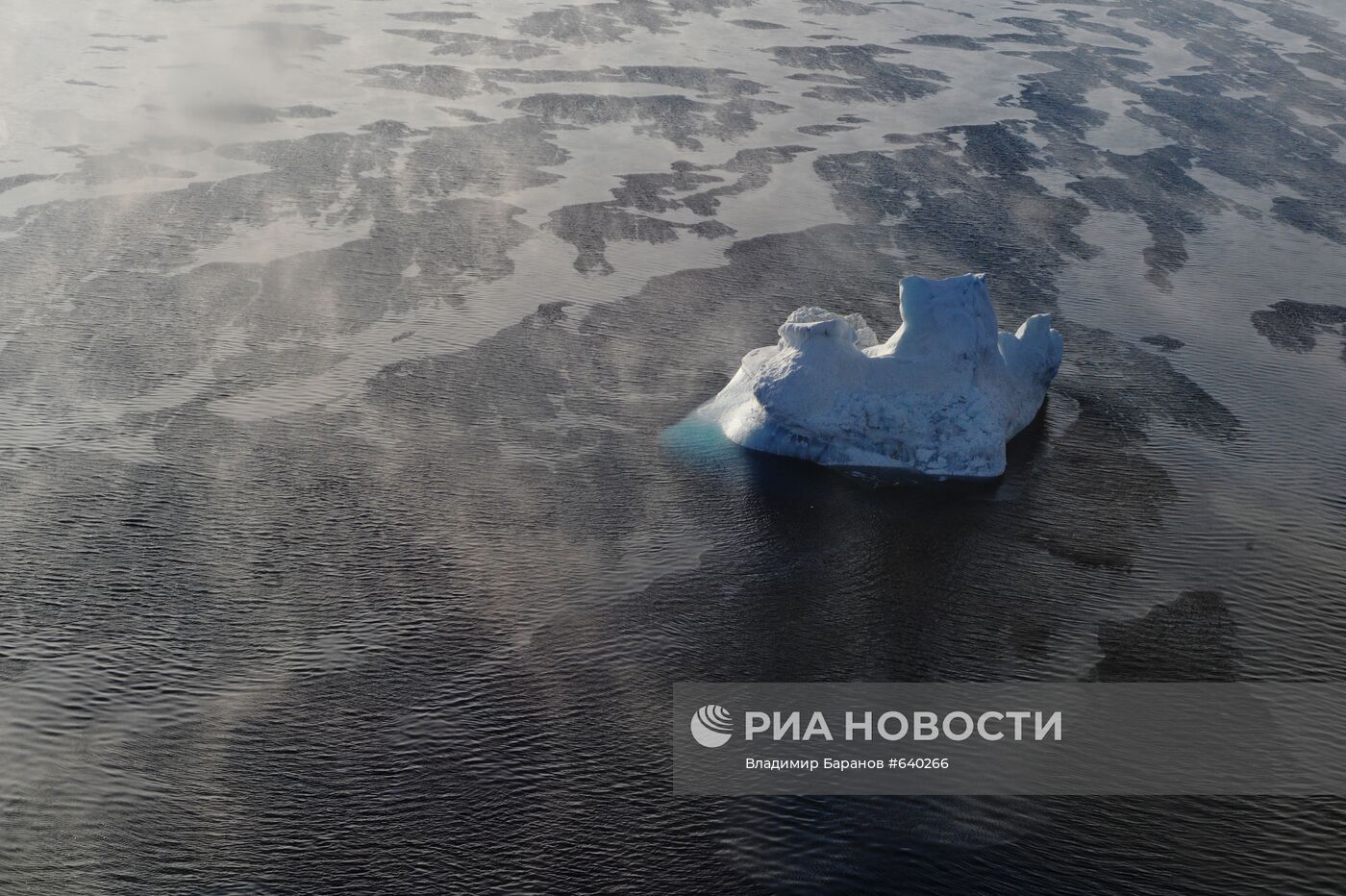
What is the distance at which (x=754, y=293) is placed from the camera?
37719mm

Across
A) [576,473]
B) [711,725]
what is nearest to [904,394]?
[576,473]

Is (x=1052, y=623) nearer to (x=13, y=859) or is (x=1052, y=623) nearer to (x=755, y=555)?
(x=755, y=555)

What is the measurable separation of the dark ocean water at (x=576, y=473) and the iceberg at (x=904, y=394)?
0.88m

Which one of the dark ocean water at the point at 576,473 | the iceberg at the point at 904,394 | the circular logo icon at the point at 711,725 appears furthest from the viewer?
the iceberg at the point at 904,394

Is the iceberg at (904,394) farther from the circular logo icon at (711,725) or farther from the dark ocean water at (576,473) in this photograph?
the circular logo icon at (711,725)

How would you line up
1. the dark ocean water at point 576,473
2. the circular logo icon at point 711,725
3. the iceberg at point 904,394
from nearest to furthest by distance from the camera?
the dark ocean water at point 576,473
the circular logo icon at point 711,725
the iceberg at point 904,394

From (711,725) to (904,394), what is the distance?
10523 millimetres

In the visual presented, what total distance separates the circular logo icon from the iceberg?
9.08 metres

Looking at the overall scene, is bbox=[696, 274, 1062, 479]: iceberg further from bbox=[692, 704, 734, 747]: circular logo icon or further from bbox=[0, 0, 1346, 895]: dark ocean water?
bbox=[692, 704, 734, 747]: circular logo icon

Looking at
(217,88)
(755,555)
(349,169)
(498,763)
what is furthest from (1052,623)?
(217,88)

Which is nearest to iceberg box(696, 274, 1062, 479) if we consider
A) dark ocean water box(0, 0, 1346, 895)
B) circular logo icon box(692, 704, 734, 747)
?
dark ocean water box(0, 0, 1346, 895)

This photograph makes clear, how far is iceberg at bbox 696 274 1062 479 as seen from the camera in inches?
1072

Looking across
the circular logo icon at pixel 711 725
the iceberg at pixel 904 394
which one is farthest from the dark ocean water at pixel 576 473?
the iceberg at pixel 904 394

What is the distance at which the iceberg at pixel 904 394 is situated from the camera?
89.4 feet
